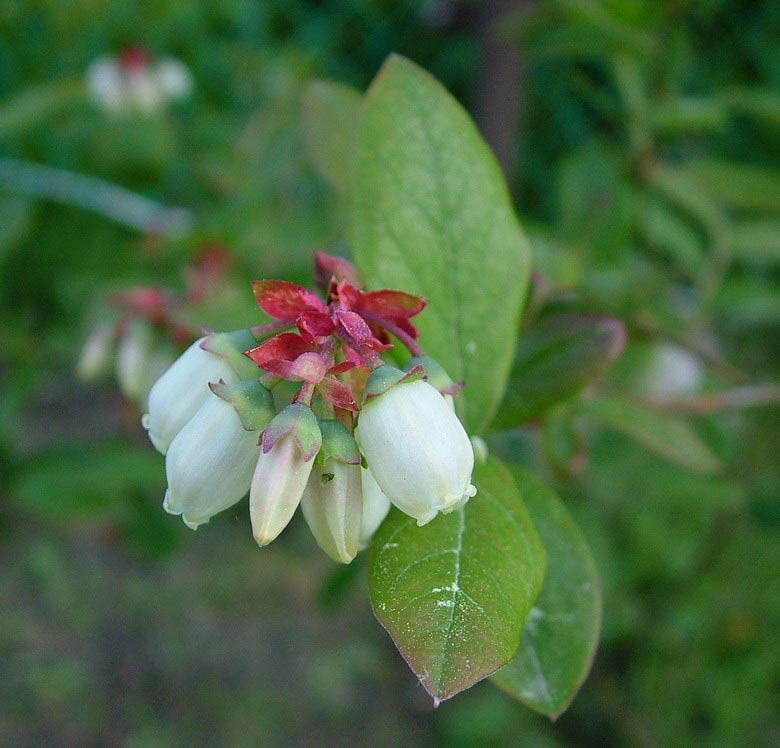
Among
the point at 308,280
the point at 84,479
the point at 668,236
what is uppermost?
the point at 308,280

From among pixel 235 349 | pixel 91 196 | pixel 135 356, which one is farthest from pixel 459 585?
pixel 91 196

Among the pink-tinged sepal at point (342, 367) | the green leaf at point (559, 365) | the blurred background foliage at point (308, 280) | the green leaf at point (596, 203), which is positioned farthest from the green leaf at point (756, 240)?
the pink-tinged sepal at point (342, 367)

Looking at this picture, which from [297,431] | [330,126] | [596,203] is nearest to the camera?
[297,431]

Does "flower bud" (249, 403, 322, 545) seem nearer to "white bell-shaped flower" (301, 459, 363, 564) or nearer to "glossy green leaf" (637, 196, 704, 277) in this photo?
"white bell-shaped flower" (301, 459, 363, 564)

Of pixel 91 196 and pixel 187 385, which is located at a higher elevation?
pixel 187 385

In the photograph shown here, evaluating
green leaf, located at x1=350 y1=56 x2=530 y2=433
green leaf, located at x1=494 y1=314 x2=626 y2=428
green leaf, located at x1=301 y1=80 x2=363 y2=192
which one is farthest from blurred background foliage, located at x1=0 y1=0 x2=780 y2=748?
green leaf, located at x1=301 y1=80 x2=363 y2=192

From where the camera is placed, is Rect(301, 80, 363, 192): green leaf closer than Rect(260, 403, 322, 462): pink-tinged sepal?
No

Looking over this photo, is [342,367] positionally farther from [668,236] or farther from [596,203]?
[668,236]
